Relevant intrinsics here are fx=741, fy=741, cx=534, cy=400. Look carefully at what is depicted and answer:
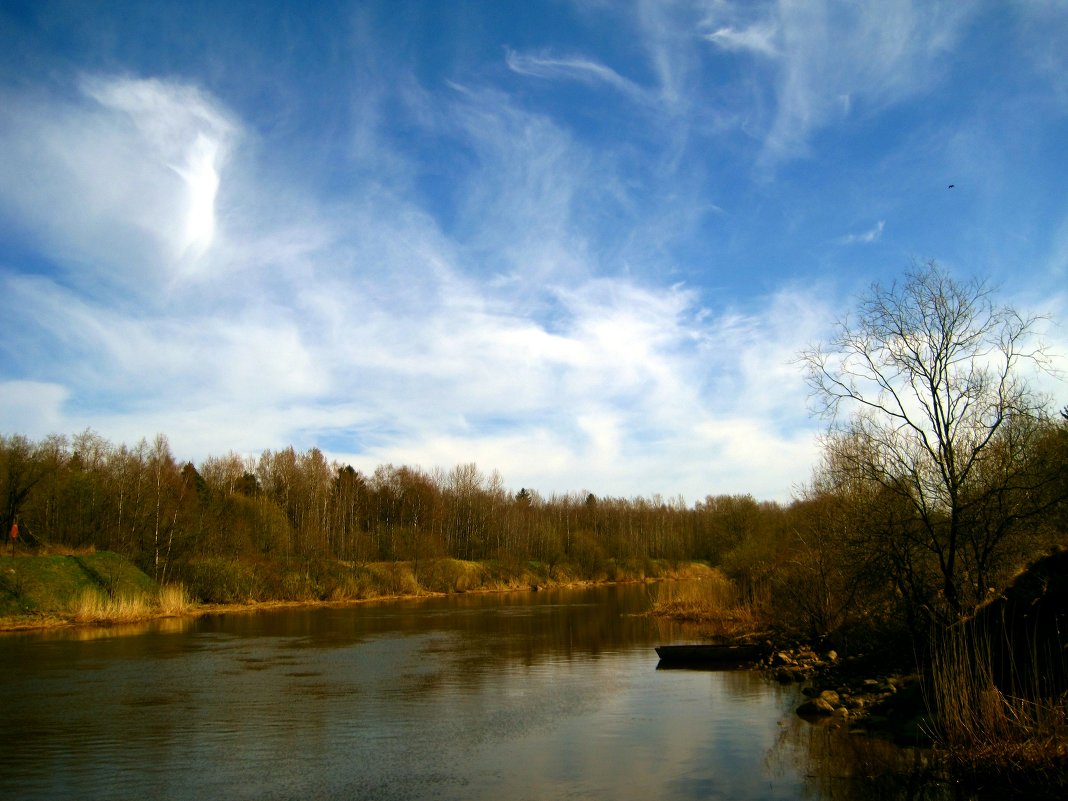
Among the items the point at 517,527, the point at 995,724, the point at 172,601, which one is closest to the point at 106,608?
the point at 172,601

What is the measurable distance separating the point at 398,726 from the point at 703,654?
11.9 meters

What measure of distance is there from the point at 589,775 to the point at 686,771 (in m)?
1.74

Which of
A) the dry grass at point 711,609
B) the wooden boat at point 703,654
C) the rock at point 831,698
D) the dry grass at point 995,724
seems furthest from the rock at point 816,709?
the dry grass at point 711,609

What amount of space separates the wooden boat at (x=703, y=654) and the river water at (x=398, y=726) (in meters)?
0.71

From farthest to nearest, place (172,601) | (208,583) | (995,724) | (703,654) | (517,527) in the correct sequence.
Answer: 1. (517,527)
2. (208,583)
3. (172,601)
4. (703,654)
5. (995,724)

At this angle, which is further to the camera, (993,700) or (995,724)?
(995,724)

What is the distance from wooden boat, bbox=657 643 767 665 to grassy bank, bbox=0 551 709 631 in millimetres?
28695

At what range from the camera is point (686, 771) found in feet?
42.7

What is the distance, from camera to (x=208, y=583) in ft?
154

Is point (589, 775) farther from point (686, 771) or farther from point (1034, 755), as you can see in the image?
point (1034, 755)

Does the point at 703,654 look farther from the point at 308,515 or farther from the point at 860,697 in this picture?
the point at 308,515

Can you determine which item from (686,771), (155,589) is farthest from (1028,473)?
(155,589)

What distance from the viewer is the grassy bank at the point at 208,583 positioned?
3578 centimetres

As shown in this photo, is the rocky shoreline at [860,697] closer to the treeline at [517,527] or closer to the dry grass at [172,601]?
the treeline at [517,527]
